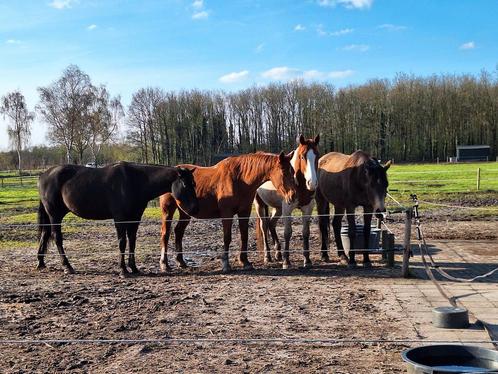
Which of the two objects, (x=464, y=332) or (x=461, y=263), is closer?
(x=464, y=332)

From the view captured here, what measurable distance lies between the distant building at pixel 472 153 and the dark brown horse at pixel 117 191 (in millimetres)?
49700

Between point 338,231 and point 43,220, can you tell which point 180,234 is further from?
point 338,231

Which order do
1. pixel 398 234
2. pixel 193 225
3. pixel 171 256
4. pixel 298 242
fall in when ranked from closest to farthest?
pixel 171 256 < pixel 298 242 < pixel 398 234 < pixel 193 225

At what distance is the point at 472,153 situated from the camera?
178ft

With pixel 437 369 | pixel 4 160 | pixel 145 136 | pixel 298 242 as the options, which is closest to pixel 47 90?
pixel 145 136

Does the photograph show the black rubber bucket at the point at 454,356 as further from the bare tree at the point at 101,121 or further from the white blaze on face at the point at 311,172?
the bare tree at the point at 101,121

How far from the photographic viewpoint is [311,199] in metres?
9.05

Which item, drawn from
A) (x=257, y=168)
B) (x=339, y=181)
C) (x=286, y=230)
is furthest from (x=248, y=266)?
(x=339, y=181)

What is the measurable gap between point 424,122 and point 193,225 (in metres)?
49.3

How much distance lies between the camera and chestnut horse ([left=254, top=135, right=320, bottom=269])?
819 centimetres

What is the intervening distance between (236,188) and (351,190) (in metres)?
1.96

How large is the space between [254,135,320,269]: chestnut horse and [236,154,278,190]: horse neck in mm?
382

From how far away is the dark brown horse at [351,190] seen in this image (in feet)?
27.5

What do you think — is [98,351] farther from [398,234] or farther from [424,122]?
[424,122]
